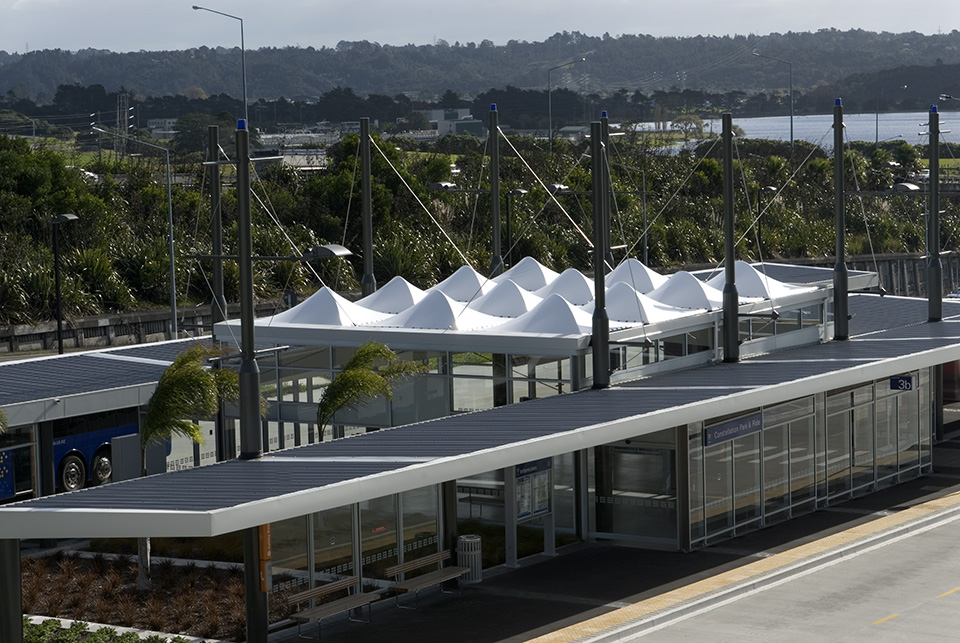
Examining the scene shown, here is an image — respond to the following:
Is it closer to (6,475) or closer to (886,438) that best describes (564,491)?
(886,438)

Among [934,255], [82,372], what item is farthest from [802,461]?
[82,372]

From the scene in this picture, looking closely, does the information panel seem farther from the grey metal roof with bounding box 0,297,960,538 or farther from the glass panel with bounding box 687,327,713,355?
the glass panel with bounding box 687,327,713,355

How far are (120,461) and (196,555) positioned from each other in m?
2.57

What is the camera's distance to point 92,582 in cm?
2239

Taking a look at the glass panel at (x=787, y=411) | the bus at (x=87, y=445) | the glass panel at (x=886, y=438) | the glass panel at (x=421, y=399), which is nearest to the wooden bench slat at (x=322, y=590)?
the glass panel at (x=421, y=399)

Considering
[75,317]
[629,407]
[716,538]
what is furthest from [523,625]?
[75,317]

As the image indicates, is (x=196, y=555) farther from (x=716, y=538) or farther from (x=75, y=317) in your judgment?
(x=75, y=317)

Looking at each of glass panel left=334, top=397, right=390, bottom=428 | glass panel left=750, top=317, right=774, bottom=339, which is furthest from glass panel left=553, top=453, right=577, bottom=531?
glass panel left=750, top=317, right=774, bottom=339

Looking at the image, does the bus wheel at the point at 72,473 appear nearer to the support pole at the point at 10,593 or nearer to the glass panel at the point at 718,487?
the support pole at the point at 10,593

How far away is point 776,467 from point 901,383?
4634 mm

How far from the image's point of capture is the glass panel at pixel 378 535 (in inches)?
822

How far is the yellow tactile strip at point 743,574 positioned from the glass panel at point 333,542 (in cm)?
315

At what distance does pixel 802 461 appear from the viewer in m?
27.2

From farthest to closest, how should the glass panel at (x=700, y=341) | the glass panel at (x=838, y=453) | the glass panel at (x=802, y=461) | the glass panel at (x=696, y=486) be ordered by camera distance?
1. the glass panel at (x=700, y=341)
2. the glass panel at (x=838, y=453)
3. the glass panel at (x=802, y=461)
4. the glass panel at (x=696, y=486)
